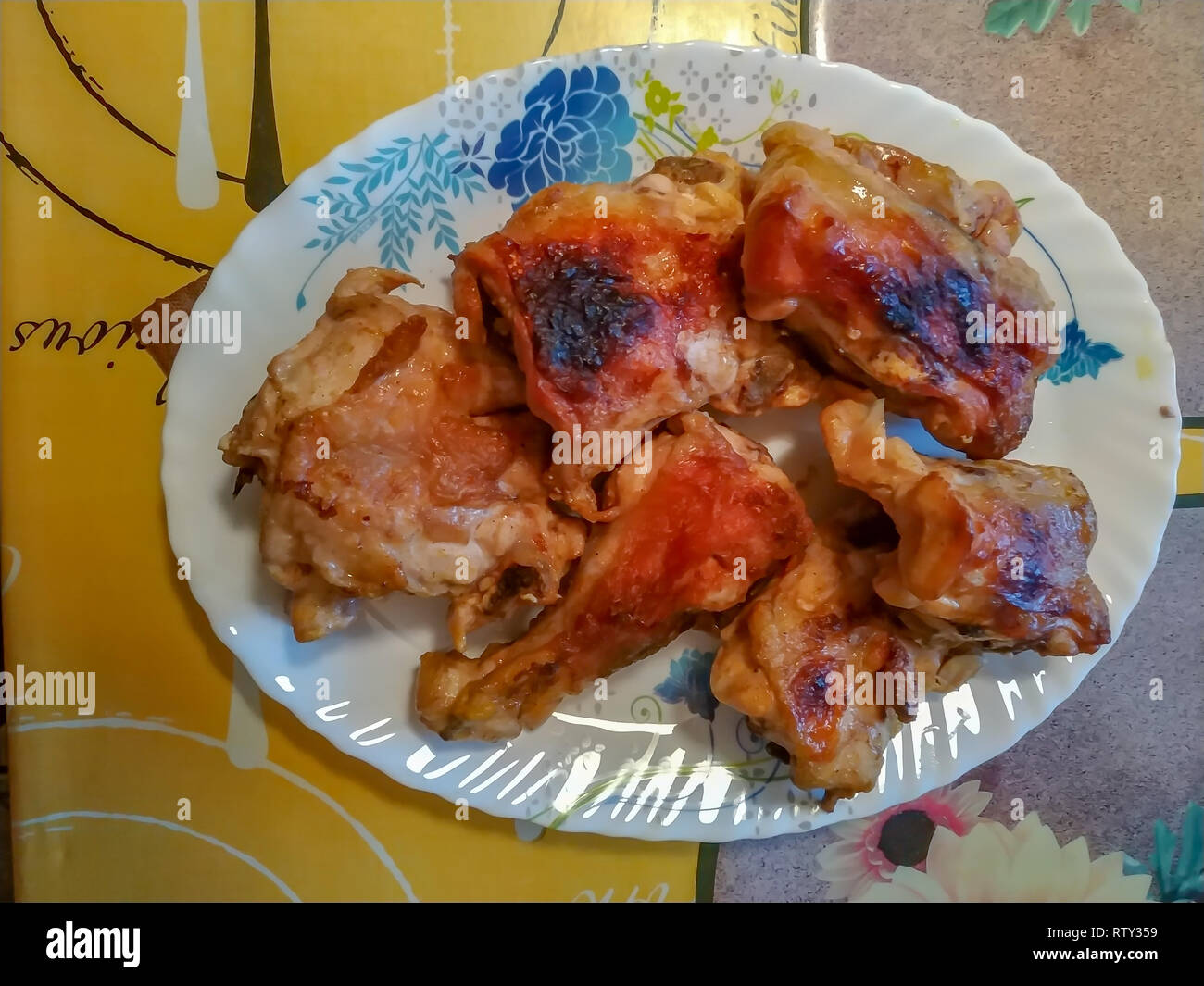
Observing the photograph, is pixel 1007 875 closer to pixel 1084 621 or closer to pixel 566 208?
pixel 1084 621

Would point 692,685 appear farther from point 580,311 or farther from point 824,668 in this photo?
point 580,311

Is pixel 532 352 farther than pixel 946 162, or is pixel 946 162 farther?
pixel 946 162

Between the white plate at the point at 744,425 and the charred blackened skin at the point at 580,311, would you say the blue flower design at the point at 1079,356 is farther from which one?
the charred blackened skin at the point at 580,311

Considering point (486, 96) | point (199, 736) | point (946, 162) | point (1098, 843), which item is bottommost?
point (1098, 843)

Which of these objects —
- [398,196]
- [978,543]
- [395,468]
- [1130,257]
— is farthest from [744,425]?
[1130,257]
